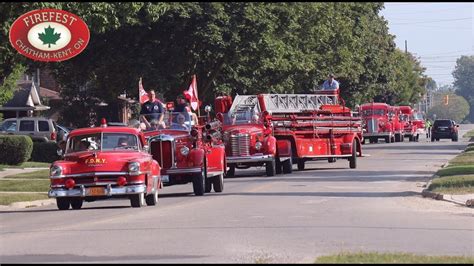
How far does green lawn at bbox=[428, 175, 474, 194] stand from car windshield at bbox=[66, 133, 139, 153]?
832cm

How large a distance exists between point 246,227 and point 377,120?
2222 inches

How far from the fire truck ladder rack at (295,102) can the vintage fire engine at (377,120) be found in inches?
1266

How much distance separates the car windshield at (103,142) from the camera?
22.4 m

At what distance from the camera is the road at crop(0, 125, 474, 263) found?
1402 cm

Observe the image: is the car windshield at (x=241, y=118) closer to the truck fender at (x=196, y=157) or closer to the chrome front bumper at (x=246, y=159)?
the chrome front bumper at (x=246, y=159)

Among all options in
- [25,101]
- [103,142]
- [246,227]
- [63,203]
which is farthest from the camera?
[25,101]

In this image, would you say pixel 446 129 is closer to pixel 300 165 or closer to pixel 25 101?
pixel 25 101

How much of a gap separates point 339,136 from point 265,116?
12.6 ft

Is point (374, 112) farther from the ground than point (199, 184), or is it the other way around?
point (374, 112)

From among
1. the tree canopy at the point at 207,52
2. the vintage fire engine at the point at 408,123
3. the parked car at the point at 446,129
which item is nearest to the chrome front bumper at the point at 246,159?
the tree canopy at the point at 207,52

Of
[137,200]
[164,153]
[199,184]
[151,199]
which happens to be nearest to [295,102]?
[199,184]

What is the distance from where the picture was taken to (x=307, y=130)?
36.3 m

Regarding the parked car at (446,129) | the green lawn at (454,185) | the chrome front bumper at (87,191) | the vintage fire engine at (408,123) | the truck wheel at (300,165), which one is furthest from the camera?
the parked car at (446,129)

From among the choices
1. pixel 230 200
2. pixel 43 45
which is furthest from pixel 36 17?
pixel 230 200
